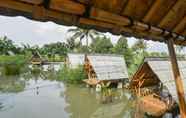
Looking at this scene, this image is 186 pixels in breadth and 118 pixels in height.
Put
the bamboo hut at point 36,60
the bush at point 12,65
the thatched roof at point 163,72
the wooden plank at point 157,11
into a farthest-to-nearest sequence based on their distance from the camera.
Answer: the bamboo hut at point 36,60
the bush at point 12,65
the thatched roof at point 163,72
the wooden plank at point 157,11

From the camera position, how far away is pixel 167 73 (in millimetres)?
11992

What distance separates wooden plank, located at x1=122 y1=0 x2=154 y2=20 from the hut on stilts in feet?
25.9

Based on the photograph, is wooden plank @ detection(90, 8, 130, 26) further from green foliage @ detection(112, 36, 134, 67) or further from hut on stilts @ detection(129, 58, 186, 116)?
green foliage @ detection(112, 36, 134, 67)

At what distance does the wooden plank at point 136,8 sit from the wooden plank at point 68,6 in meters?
0.50

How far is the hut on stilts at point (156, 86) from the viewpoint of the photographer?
10469 millimetres

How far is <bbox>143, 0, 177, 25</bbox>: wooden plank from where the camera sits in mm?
2452

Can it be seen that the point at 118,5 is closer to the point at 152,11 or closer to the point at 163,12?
the point at 152,11

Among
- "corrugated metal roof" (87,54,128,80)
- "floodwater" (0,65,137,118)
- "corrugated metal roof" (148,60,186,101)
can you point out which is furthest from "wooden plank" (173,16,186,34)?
"corrugated metal roof" (87,54,128,80)

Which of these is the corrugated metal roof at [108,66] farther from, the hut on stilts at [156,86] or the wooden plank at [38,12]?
the wooden plank at [38,12]

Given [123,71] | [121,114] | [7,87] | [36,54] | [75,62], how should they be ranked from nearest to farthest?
[121,114]
[123,71]
[7,87]
[75,62]
[36,54]

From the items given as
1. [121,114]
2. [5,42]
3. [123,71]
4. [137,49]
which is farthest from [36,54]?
[121,114]

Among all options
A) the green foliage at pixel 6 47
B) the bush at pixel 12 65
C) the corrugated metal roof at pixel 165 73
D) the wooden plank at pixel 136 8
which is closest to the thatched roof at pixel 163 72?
the corrugated metal roof at pixel 165 73

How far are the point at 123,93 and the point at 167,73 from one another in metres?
6.77

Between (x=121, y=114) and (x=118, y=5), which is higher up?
(x=118, y=5)
